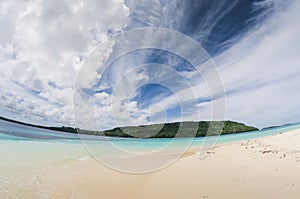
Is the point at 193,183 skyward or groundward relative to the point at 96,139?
groundward

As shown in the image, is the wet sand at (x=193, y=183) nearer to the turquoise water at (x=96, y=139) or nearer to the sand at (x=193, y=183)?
the sand at (x=193, y=183)

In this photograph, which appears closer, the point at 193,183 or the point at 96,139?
the point at 193,183

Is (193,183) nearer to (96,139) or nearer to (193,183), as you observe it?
(193,183)

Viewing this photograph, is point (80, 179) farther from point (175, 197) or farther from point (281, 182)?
point (281, 182)

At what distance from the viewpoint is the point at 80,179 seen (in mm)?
7891

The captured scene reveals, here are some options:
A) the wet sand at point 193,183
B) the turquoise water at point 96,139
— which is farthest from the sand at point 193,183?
the turquoise water at point 96,139

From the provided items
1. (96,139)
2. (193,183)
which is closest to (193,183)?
(193,183)

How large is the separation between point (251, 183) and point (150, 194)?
2428mm

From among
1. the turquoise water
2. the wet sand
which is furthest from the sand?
the turquoise water

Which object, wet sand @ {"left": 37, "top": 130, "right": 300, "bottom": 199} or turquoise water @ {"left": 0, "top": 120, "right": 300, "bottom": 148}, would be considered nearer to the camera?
wet sand @ {"left": 37, "top": 130, "right": 300, "bottom": 199}

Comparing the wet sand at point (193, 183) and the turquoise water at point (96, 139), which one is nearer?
the wet sand at point (193, 183)

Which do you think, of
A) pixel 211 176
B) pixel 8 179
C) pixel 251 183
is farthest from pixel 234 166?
pixel 8 179

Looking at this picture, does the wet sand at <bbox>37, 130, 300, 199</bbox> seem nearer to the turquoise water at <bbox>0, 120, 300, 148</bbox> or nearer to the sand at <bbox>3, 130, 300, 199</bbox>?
the sand at <bbox>3, 130, 300, 199</bbox>

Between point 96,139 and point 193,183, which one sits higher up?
point 96,139
